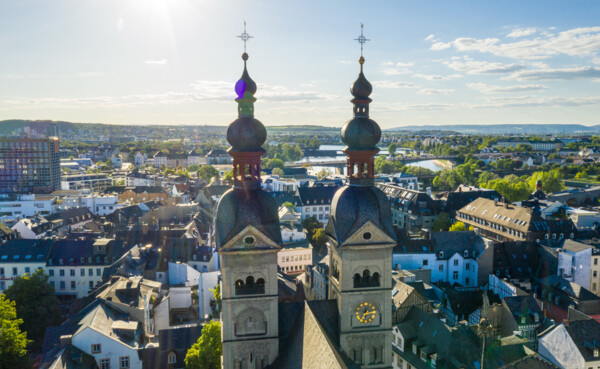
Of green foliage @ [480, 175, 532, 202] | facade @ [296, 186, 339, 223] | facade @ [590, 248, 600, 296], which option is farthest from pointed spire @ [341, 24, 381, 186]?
green foliage @ [480, 175, 532, 202]

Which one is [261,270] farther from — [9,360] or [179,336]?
[9,360]

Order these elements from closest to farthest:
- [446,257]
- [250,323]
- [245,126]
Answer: [245,126] → [250,323] → [446,257]

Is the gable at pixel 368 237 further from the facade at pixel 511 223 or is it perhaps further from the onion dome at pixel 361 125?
the facade at pixel 511 223

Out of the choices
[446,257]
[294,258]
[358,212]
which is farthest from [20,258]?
[446,257]

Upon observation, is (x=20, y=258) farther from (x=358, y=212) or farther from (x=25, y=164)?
(x=25, y=164)

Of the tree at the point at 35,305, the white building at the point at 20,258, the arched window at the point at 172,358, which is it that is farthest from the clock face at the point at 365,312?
the white building at the point at 20,258

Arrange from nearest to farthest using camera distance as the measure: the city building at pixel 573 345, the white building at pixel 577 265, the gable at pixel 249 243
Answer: the gable at pixel 249 243, the city building at pixel 573 345, the white building at pixel 577 265
